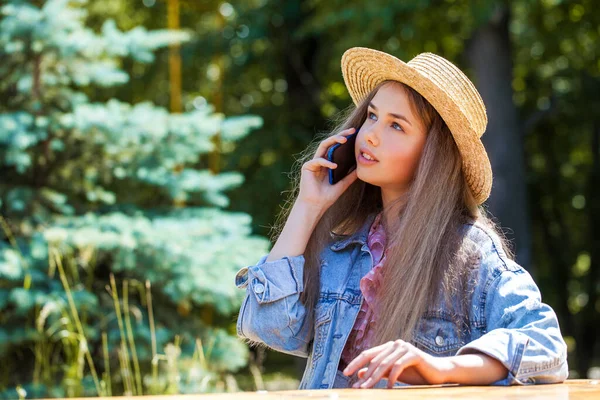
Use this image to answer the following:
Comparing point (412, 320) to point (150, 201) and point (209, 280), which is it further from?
point (150, 201)

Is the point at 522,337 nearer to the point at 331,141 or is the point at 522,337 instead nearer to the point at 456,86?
the point at 456,86

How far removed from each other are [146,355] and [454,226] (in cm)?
311

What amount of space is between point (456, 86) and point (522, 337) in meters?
0.79

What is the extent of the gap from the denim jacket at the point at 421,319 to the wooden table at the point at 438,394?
0.12 metres

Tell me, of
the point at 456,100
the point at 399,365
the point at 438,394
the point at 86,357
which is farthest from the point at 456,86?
the point at 86,357

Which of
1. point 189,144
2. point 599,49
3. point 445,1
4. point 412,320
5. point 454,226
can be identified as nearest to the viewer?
point 412,320

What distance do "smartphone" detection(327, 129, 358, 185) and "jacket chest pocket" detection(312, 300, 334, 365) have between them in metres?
0.39

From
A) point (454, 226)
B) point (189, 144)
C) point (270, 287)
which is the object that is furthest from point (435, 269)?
point (189, 144)

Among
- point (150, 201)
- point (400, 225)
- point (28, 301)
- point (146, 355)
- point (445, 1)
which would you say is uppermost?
point (445, 1)

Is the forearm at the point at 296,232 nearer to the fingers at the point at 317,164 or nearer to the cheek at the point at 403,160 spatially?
the fingers at the point at 317,164

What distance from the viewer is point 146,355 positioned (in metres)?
5.11

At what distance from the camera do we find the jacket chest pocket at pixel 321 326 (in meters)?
2.38

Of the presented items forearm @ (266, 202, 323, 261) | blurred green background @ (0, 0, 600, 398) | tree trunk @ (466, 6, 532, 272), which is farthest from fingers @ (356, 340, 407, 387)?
tree trunk @ (466, 6, 532, 272)

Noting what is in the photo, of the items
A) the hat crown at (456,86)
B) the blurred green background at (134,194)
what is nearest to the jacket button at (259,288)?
the hat crown at (456,86)
